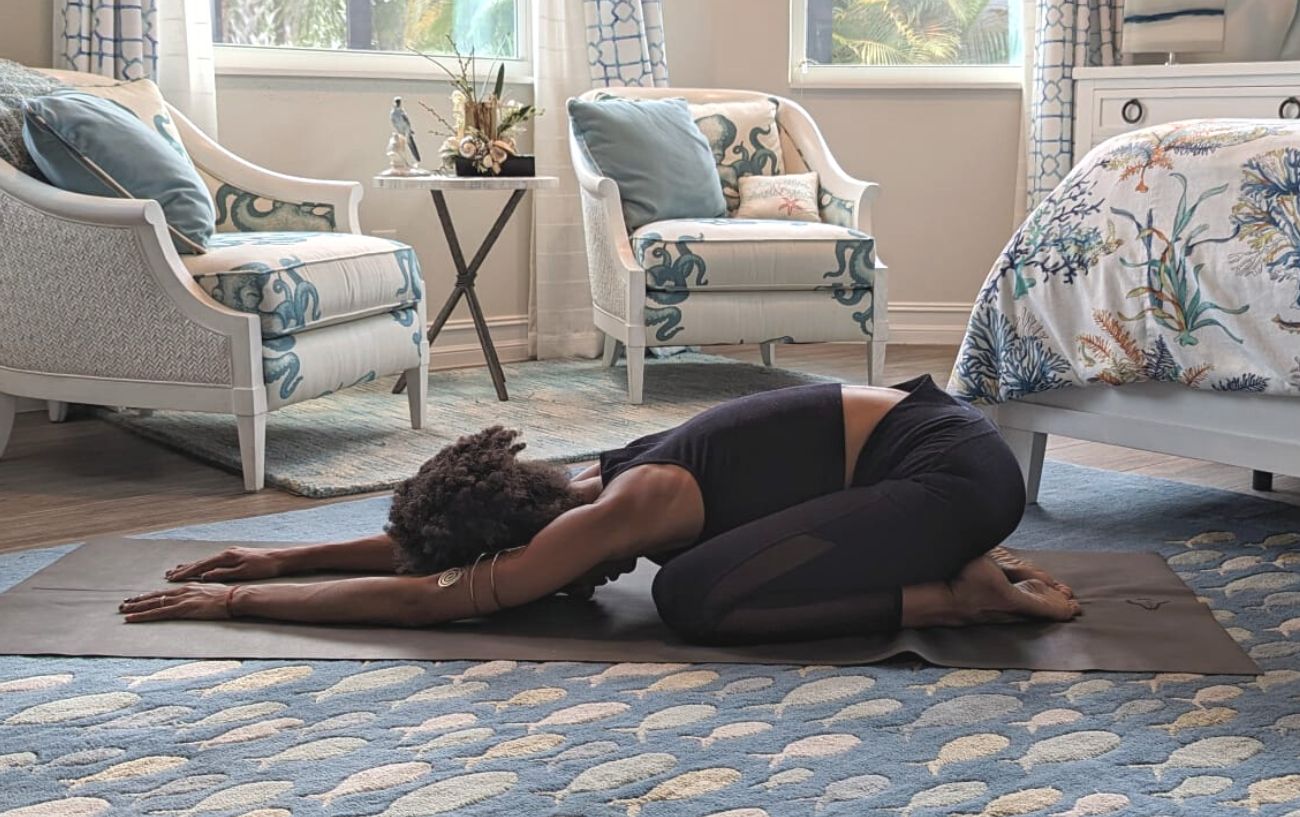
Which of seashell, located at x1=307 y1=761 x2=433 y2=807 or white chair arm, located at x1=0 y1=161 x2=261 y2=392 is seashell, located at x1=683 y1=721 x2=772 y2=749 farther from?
white chair arm, located at x1=0 y1=161 x2=261 y2=392

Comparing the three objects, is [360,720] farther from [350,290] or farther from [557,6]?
[557,6]

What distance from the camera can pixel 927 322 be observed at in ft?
18.0

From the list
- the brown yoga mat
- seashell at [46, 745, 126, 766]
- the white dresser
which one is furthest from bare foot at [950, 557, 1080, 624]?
the white dresser

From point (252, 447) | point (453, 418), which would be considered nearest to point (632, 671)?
point (252, 447)

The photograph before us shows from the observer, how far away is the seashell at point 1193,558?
102 inches

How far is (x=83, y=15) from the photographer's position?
152 inches

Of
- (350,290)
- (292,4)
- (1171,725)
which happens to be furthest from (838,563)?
(292,4)

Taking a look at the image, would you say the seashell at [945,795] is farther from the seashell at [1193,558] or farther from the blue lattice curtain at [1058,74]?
the blue lattice curtain at [1058,74]

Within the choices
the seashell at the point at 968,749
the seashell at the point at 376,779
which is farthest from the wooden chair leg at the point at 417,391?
the seashell at the point at 968,749

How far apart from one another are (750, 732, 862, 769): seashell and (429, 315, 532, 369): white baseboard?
3068mm

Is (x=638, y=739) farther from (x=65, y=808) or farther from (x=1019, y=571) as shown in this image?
(x=1019, y=571)

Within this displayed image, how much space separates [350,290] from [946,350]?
260 cm

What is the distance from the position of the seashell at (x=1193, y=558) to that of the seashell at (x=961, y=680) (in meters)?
0.70

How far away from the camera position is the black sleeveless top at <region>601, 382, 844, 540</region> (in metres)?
2.14
